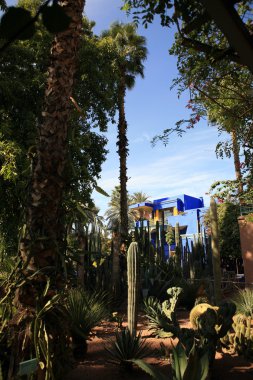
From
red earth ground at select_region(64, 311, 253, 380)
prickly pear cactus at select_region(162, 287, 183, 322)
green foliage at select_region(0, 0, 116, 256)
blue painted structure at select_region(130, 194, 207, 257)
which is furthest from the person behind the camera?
blue painted structure at select_region(130, 194, 207, 257)

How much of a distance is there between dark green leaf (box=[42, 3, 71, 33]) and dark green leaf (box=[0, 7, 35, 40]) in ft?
0.11

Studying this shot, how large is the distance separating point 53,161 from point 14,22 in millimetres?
2922

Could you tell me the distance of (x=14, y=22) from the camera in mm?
713

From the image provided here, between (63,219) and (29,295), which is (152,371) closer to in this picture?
(29,295)

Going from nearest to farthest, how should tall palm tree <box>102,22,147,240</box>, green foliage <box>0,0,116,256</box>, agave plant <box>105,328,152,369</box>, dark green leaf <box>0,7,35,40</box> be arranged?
dark green leaf <box>0,7,35,40</box>
agave plant <box>105,328,152,369</box>
green foliage <box>0,0,116,256</box>
tall palm tree <box>102,22,147,240</box>

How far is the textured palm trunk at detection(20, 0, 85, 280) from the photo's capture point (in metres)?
3.47

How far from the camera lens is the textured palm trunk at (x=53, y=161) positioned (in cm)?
347

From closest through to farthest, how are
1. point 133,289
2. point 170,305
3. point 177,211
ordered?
point 133,289 → point 170,305 → point 177,211

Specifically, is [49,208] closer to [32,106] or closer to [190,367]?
[190,367]

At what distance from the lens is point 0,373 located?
3264mm

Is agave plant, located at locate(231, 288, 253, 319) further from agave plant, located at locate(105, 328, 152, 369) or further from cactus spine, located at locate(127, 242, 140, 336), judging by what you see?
agave plant, located at locate(105, 328, 152, 369)

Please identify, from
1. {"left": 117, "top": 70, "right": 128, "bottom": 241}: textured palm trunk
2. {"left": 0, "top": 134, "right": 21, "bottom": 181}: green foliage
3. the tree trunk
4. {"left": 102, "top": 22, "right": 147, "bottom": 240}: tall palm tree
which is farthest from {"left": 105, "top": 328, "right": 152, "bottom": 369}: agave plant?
{"left": 102, "top": 22, "right": 147, "bottom": 240}: tall palm tree

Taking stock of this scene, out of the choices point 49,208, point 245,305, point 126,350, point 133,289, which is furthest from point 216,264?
point 49,208

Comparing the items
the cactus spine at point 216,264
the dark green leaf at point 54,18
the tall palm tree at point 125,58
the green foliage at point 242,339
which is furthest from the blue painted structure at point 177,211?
the dark green leaf at point 54,18
